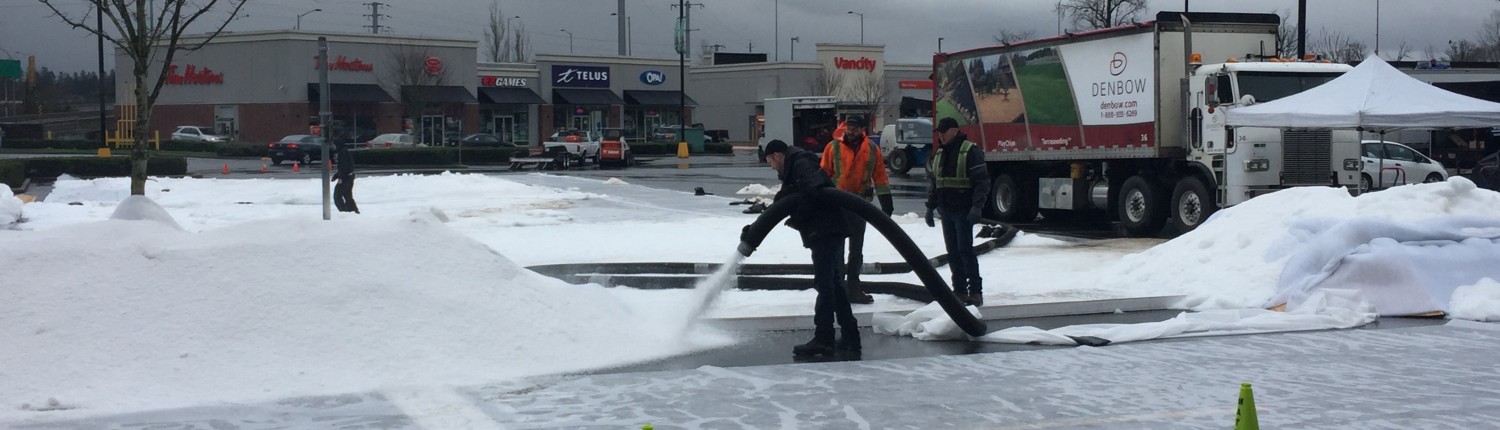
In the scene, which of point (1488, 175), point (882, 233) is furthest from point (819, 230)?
point (1488, 175)

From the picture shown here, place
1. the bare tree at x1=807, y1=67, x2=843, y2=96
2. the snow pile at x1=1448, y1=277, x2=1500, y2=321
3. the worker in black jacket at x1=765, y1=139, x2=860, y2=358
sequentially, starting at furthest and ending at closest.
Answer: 1. the bare tree at x1=807, y1=67, x2=843, y2=96
2. the snow pile at x1=1448, y1=277, x2=1500, y2=321
3. the worker in black jacket at x1=765, y1=139, x2=860, y2=358

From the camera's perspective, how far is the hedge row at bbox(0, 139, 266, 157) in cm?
5950

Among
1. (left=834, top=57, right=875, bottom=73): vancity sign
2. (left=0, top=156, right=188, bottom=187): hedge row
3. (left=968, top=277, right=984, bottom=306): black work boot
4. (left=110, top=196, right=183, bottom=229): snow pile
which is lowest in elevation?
(left=968, top=277, right=984, bottom=306): black work boot

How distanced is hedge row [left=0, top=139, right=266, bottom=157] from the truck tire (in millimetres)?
43722

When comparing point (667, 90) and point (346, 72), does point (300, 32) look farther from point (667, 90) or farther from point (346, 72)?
point (667, 90)

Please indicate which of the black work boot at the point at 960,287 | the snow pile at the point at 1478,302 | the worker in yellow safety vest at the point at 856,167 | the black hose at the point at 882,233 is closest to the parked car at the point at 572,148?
the worker in yellow safety vest at the point at 856,167

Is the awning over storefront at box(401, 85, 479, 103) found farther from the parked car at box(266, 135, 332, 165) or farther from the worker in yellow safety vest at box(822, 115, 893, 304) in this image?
the worker in yellow safety vest at box(822, 115, 893, 304)

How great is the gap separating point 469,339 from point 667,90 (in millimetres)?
81088

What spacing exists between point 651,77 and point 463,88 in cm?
1590

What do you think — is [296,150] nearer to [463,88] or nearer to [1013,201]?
[463,88]

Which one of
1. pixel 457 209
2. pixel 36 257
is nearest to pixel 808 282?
pixel 36 257

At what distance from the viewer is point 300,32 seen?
68812 millimetres

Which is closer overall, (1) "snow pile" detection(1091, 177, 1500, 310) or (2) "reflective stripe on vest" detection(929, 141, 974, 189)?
(2) "reflective stripe on vest" detection(929, 141, 974, 189)

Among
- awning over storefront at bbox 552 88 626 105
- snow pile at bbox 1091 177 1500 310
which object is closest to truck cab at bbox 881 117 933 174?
snow pile at bbox 1091 177 1500 310
